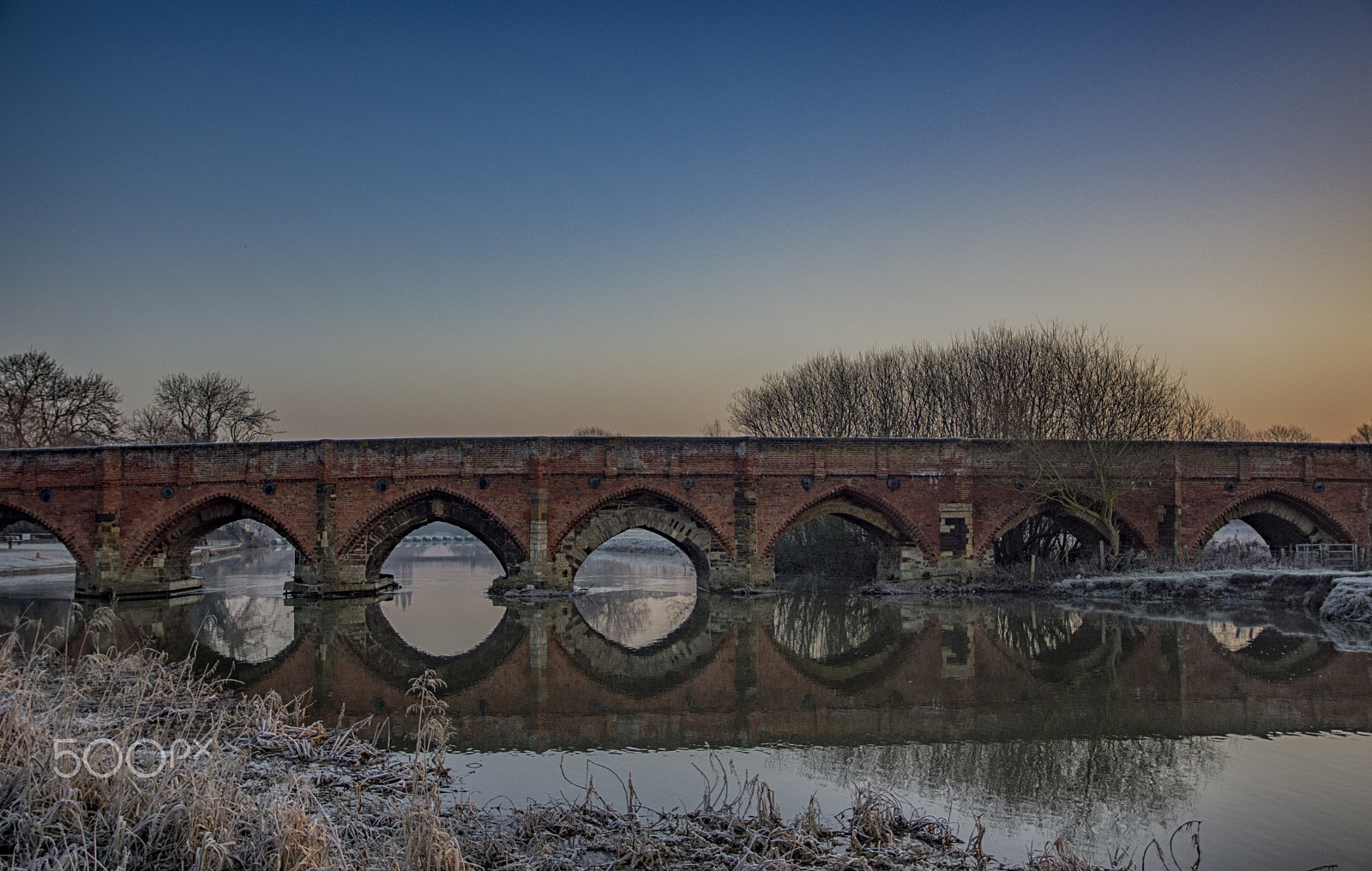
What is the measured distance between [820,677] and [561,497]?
12.6 meters

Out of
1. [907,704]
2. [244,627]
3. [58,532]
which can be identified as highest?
[58,532]

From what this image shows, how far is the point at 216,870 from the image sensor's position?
4699 mm

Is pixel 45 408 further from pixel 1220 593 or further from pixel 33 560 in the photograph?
pixel 1220 593

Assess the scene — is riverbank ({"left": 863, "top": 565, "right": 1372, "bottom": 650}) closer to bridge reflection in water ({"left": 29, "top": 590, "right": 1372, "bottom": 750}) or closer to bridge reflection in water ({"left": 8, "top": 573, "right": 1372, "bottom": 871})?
bridge reflection in water ({"left": 8, "top": 573, "right": 1372, "bottom": 871})

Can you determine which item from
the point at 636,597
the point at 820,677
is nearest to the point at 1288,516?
the point at 636,597

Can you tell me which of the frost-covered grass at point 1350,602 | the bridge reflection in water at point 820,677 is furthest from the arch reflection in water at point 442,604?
the frost-covered grass at point 1350,602

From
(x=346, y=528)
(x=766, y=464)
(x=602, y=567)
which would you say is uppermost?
(x=766, y=464)

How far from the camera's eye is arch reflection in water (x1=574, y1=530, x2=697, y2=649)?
17.6 meters

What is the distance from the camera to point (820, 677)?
40.4ft

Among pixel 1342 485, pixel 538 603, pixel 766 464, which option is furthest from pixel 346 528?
pixel 1342 485

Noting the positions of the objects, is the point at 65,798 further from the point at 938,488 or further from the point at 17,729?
the point at 938,488

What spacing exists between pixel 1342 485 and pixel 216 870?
30.0 meters

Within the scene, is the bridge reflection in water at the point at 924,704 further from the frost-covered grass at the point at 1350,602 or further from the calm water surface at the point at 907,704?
the frost-covered grass at the point at 1350,602

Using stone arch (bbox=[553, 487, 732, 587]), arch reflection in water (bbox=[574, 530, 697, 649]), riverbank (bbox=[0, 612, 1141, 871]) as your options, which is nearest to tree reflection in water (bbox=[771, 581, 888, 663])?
arch reflection in water (bbox=[574, 530, 697, 649])
